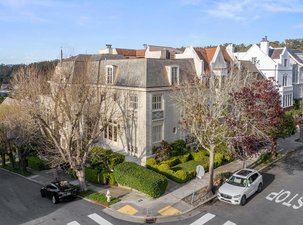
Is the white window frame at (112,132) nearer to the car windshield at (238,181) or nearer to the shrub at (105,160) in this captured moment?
the shrub at (105,160)

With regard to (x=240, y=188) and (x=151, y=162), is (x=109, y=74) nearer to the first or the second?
(x=151, y=162)

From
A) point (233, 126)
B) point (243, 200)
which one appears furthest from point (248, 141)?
point (243, 200)

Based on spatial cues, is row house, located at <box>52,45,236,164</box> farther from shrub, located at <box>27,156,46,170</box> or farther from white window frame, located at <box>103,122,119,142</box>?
shrub, located at <box>27,156,46,170</box>

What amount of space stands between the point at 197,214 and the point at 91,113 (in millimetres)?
13046

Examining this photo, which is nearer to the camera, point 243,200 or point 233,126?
point 243,200

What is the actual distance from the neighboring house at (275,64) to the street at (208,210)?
26298 millimetres

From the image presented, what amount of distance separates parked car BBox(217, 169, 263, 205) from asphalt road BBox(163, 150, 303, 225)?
53 cm

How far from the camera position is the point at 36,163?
34250 mm

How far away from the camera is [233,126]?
2445 centimetres

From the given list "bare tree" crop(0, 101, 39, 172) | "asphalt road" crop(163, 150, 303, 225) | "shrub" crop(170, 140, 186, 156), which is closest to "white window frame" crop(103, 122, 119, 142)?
"shrub" crop(170, 140, 186, 156)

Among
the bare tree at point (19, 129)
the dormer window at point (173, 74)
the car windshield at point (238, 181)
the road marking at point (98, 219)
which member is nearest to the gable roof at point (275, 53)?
the dormer window at point (173, 74)

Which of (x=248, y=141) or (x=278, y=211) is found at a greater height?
(x=248, y=141)

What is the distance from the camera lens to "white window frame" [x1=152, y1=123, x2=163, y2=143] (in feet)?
102

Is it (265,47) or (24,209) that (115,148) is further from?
(265,47)
